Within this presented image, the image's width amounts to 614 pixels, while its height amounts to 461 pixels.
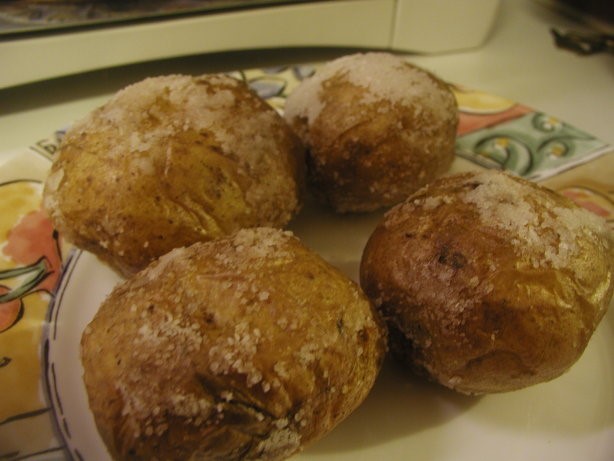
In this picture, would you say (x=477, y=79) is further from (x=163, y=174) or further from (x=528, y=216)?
(x=163, y=174)

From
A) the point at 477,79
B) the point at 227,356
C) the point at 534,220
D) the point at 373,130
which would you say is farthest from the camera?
the point at 477,79

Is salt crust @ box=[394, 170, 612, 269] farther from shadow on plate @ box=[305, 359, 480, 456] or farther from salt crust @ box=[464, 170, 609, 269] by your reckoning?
shadow on plate @ box=[305, 359, 480, 456]

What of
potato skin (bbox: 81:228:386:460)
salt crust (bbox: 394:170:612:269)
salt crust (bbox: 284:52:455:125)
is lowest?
potato skin (bbox: 81:228:386:460)

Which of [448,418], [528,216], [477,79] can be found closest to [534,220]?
[528,216]

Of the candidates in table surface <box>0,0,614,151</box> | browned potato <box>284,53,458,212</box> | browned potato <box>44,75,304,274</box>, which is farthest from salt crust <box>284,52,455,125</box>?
table surface <box>0,0,614,151</box>

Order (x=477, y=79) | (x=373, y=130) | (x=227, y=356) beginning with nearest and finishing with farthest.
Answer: (x=227, y=356) → (x=373, y=130) → (x=477, y=79)

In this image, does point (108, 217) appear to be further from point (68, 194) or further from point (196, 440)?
point (196, 440)
